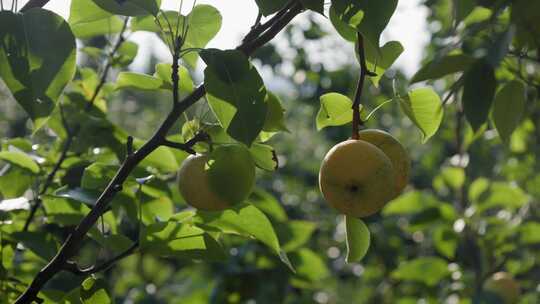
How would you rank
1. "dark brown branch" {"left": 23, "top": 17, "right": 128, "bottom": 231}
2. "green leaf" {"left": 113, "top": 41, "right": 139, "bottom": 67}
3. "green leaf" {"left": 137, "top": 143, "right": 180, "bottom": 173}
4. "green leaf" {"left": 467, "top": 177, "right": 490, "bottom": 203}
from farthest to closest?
"green leaf" {"left": 467, "top": 177, "right": 490, "bottom": 203}, "green leaf" {"left": 113, "top": 41, "right": 139, "bottom": 67}, "dark brown branch" {"left": 23, "top": 17, "right": 128, "bottom": 231}, "green leaf" {"left": 137, "top": 143, "right": 180, "bottom": 173}

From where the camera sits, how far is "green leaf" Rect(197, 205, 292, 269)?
1.20 meters

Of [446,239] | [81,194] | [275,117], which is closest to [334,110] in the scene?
[275,117]

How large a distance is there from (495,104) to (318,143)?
14.9ft

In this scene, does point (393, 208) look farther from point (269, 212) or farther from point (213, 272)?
point (269, 212)

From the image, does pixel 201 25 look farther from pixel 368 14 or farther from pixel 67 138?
pixel 67 138

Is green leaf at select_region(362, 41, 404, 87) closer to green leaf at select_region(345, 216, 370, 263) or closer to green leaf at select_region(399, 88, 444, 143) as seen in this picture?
green leaf at select_region(399, 88, 444, 143)

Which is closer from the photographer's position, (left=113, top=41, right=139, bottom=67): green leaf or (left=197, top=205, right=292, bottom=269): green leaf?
(left=197, top=205, right=292, bottom=269): green leaf

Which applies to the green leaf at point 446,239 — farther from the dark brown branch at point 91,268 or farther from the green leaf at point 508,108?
the dark brown branch at point 91,268

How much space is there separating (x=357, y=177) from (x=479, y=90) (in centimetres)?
20

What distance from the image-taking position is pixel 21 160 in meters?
1.45

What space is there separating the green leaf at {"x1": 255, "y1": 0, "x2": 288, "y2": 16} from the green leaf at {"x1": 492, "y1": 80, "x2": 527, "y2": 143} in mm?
424

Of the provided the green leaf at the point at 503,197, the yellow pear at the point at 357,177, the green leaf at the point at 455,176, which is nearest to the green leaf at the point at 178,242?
the yellow pear at the point at 357,177

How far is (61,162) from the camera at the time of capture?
1575mm

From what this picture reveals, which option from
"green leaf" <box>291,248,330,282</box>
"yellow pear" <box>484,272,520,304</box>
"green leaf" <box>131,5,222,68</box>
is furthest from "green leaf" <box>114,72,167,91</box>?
"yellow pear" <box>484,272,520,304</box>
